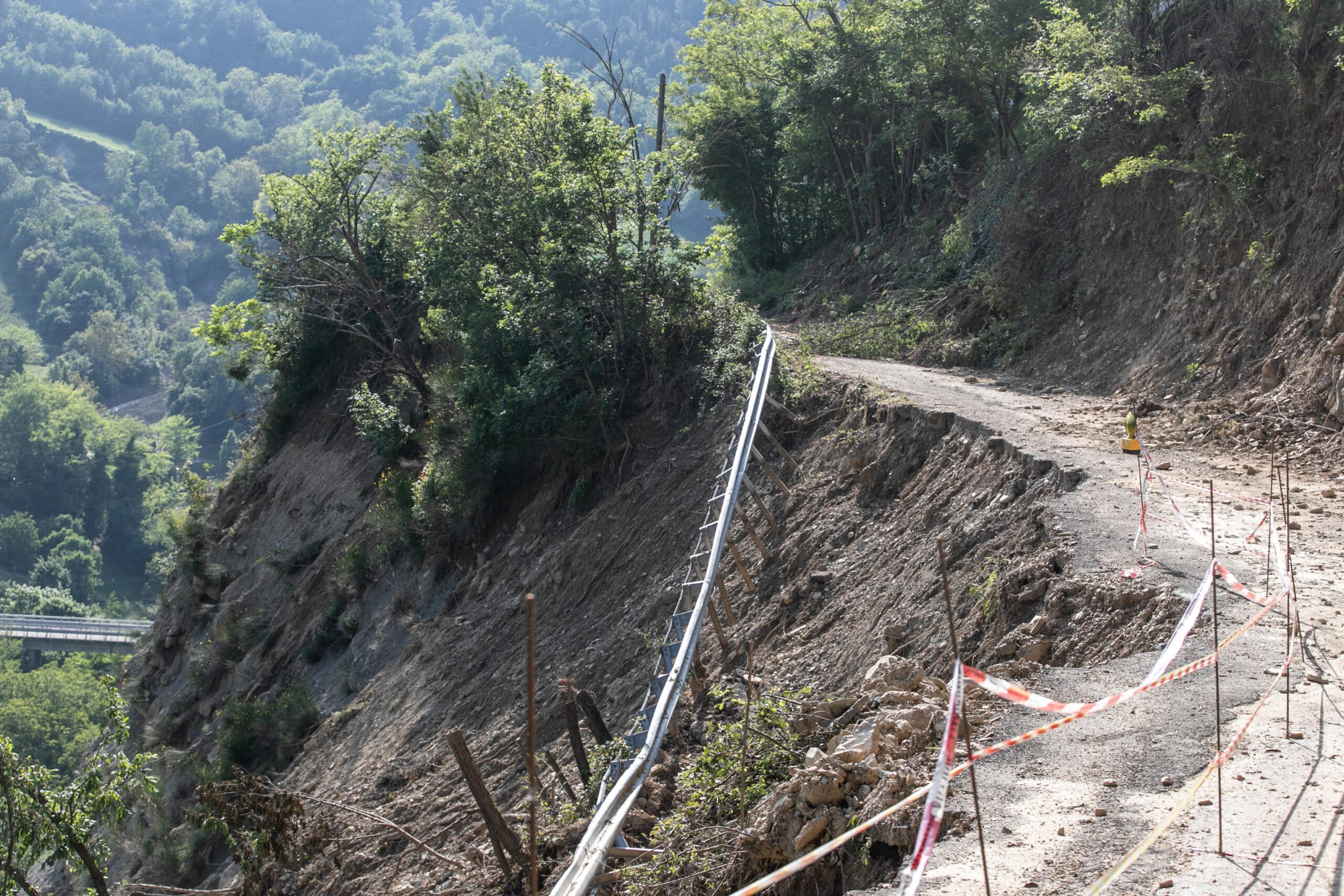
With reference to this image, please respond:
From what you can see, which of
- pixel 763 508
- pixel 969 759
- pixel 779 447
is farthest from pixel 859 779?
pixel 779 447

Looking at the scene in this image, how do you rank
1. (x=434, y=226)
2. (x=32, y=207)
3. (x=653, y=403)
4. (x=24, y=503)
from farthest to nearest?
(x=32, y=207)
(x=24, y=503)
(x=434, y=226)
(x=653, y=403)

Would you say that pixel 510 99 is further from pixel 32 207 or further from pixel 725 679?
pixel 32 207

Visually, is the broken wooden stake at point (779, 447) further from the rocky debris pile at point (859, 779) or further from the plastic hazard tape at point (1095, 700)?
the rocky debris pile at point (859, 779)

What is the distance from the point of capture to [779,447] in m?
13.8

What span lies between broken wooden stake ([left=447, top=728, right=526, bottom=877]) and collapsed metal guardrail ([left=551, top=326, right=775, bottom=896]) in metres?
0.63

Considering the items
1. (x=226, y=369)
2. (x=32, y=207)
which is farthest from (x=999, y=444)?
(x=32, y=207)

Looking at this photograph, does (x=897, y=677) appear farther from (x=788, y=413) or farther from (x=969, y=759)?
(x=788, y=413)

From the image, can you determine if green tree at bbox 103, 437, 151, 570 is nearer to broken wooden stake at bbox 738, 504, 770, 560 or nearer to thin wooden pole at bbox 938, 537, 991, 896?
broken wooden stake at bbox 738, 504, 770, 560

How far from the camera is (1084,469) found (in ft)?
33.7

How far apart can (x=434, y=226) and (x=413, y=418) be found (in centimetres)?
446

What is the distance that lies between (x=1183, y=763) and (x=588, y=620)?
9672 mm

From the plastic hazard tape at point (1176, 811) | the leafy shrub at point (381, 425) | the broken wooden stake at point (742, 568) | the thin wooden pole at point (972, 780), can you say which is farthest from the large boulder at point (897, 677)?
the leafy shrub at point (381, 425)

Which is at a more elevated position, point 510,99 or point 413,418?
point 510,99

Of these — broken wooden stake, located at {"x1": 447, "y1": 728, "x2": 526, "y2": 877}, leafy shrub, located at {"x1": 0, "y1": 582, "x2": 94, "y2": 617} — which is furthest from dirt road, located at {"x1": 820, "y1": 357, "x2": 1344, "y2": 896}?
leafy shrub, located at {"x1": 0, "y1": 582, "x2": 94, "y2": 617}
